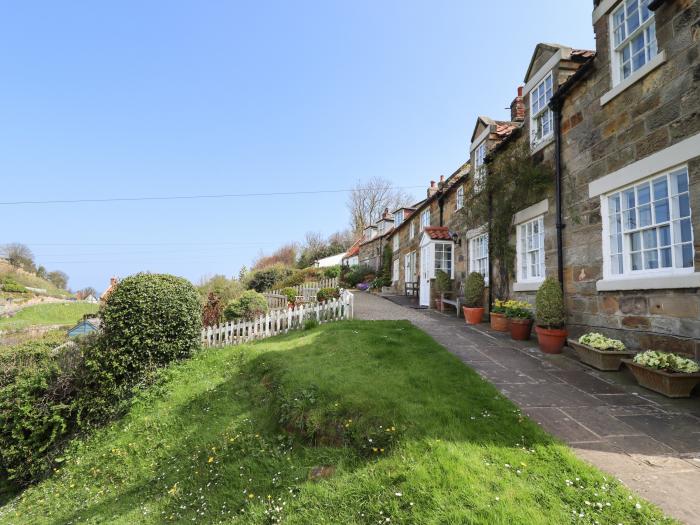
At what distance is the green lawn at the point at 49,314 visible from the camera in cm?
2383

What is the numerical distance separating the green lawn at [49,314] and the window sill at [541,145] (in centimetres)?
2825

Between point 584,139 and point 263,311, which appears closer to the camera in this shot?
point 584,139

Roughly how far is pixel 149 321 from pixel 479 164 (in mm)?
11035

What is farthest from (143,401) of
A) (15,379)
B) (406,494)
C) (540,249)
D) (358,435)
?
(540,249)

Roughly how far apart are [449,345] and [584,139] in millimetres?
5090

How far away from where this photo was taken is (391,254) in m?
24.7

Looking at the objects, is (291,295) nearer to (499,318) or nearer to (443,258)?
(443,258)

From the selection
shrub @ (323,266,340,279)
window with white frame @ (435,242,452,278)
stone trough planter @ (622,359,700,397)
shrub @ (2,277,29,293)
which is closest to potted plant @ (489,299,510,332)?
stone trough planter @ (622,359,700,397)

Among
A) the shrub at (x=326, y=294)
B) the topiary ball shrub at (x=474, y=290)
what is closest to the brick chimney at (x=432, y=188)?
the shrub at (x=326, y=294)

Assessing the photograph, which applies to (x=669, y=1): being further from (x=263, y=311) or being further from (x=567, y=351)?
(x=263, y=311)

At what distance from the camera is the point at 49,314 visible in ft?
90.3

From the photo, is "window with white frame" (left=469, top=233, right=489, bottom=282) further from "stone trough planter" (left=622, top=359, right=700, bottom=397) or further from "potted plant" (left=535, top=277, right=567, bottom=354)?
"stone trough planter" (left=622, top=359, right=700, bottom=397)

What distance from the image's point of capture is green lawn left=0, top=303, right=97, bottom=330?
23828 mm

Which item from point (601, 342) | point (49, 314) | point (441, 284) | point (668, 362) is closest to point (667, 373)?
point (668, 362)
